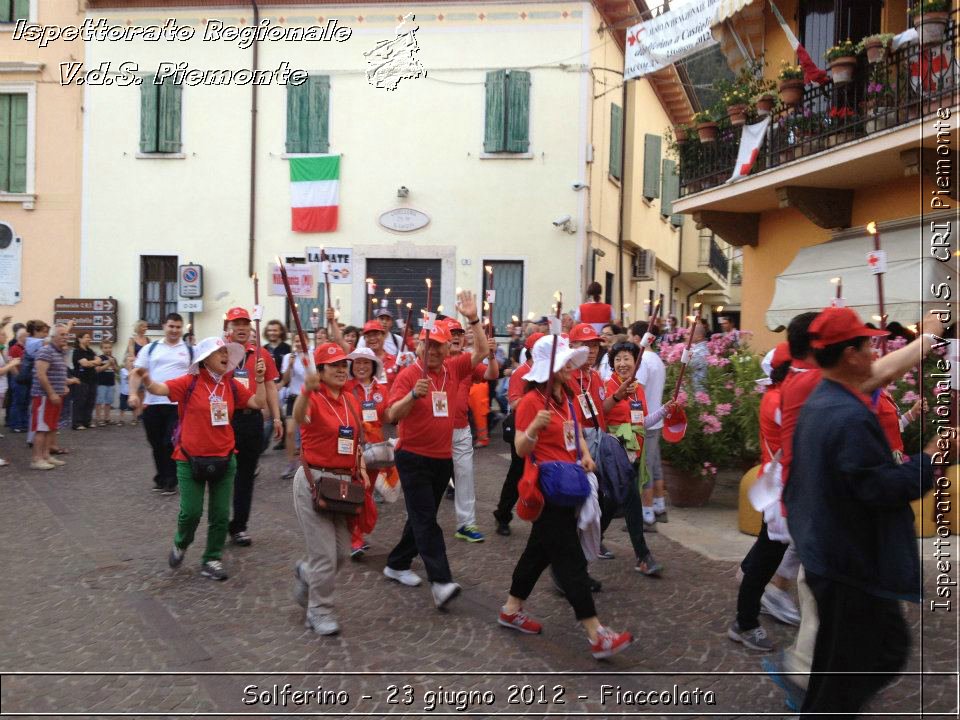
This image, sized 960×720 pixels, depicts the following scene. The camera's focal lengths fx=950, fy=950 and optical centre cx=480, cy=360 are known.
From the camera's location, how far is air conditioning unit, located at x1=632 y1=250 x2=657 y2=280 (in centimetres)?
2366

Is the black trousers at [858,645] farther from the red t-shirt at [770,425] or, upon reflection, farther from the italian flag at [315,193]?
the italian flag at [315,193]

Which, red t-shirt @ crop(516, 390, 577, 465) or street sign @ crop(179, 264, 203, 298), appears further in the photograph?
street sign @ crop(179, 264, 203, 298)

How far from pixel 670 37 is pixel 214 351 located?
33.2 feet

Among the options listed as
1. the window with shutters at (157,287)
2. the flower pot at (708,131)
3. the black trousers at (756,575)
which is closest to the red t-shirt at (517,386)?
the black trousers at (756,575)

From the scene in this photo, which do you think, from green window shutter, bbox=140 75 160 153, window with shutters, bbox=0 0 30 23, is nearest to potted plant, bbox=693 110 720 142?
green window shutter, bbox=140 75 160 153

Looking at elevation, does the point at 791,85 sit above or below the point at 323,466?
above

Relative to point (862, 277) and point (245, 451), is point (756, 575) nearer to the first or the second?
point (245, 451)

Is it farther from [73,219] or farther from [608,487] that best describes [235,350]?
[73,219]

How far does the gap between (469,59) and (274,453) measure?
10.6 m

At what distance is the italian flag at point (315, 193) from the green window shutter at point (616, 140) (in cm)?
618

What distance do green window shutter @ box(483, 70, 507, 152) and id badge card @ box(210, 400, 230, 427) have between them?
14223mm

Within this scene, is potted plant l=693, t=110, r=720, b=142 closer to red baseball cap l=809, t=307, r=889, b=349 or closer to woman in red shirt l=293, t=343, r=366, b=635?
woman in red shirt l=293, t=343, r=366, b=635

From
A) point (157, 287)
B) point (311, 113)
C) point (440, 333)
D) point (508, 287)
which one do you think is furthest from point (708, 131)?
point (157, 287)

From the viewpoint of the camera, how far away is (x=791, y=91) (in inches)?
494
